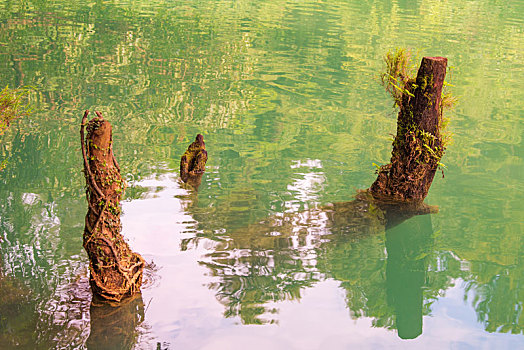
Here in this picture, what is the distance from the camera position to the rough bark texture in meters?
9.94

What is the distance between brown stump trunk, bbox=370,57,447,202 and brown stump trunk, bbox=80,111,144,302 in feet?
15.0

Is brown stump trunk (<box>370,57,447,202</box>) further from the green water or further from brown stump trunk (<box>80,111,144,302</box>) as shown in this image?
brown stump trunk (<box>80,111,144,302</box>)

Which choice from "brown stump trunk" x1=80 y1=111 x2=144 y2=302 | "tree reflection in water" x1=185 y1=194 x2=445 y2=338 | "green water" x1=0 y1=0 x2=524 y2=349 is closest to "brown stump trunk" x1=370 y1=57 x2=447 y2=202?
"tree reflection in water" x1=185 y1=194 x2=445 y2=338

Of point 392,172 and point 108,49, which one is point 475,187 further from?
point 108,49

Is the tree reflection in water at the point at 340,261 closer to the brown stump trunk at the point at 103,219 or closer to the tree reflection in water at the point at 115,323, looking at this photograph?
the tree reflection in water at the point at 115,323

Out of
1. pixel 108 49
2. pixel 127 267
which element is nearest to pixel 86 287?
pixel 127 267

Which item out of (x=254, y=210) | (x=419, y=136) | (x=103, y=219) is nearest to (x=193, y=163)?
(x=254, y=210)

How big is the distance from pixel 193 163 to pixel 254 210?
177cm

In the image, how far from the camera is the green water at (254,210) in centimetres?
646

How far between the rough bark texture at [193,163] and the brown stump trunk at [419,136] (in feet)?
11.1

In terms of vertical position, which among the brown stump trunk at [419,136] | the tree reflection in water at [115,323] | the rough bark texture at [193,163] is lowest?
the tree reflection in water at [115,323]

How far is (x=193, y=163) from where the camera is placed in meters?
10.2

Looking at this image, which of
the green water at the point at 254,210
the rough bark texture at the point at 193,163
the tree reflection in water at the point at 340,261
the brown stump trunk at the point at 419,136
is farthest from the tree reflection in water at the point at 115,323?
the brown stump trunk at the point at 419,136

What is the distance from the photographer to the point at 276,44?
2314 centimetres
